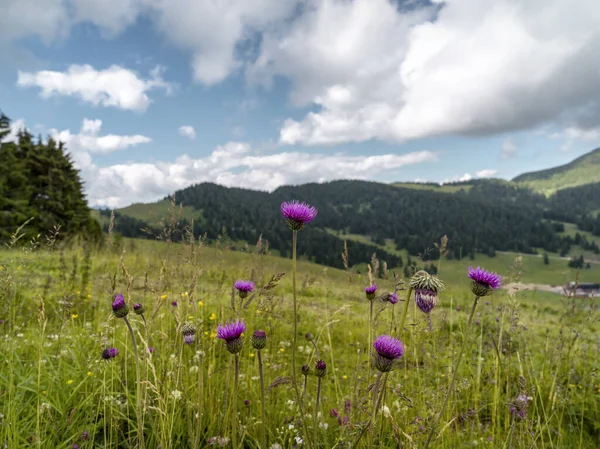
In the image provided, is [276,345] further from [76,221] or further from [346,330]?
[76,221]

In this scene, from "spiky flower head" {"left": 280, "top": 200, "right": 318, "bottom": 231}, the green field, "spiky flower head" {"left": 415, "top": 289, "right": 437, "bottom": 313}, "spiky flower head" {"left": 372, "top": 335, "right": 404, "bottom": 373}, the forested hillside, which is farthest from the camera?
the forested hillside

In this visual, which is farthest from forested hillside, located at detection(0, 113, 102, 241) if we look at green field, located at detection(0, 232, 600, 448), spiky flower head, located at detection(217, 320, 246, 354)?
spiky flower head, located at detection(217, 320, 246, 354)

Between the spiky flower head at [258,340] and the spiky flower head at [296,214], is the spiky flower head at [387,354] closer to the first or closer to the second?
the spiky flower head at [258,340]

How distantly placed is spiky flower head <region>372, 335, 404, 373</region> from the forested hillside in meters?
37.9

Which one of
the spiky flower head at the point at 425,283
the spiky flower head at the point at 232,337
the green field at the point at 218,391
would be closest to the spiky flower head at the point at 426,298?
the spiky flower head at the point at 425,283

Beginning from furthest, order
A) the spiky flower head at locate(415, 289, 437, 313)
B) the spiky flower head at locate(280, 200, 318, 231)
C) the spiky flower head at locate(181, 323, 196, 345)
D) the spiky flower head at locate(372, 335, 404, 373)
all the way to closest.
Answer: the spiky flower head at locate(181, 323, 196, 345), the spiky flower head at locate(280, 200, 318, 231), the spiky flower head at locate(415, 289, 437, 313), the spiky flower head at locate(372, 335, 404, 373)

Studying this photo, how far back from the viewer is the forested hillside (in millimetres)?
34094

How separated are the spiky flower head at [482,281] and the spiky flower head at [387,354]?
21.7 inches

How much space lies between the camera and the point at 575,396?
171 inches

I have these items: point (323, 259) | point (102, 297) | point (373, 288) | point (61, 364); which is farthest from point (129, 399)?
point (323, 259)

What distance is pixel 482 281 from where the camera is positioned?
6.36 ft

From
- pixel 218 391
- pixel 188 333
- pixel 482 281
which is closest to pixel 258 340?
pixel 188 333

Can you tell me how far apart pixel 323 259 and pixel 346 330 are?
134 meters

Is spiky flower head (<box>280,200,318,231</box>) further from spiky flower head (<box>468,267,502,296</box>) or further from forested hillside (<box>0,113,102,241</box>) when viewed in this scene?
forested hillside (<box>0,113,102,241</box>)
